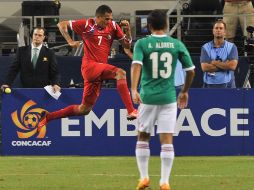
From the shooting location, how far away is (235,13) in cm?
2091

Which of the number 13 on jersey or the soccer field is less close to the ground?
the number 13 on jersey

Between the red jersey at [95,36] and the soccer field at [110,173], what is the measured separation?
1712 mm

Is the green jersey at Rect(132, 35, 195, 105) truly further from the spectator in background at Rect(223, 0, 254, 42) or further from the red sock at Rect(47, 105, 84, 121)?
the spectator in background at Rect(223, 0, 254, 42)

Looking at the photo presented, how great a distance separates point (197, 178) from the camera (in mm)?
12555

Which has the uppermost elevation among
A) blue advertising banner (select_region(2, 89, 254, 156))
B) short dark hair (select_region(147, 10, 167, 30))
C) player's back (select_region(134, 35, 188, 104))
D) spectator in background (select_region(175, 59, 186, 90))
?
short dark hair (select_region(147, 10, 167, 30))

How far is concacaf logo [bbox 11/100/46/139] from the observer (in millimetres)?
16266

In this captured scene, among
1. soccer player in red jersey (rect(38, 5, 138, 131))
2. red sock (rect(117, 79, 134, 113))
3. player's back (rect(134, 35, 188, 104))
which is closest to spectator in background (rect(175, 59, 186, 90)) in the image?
soccer player in red jersey (rect(38, 5, 138, 131))

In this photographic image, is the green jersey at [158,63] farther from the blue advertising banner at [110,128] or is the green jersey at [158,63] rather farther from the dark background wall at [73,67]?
the dark background wall at [73,67]

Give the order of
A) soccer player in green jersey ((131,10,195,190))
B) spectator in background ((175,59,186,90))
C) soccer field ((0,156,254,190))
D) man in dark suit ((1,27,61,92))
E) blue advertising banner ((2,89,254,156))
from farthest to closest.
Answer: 1. spectator in background ((175,59,186,90))
2. man in dark suit ((1,27,61,92))
3. blue advertising banner ((2,89,254,156))
4. soccer field ((0,156,254,190))
5. soccer player in green jersey ((131,10,195,190))

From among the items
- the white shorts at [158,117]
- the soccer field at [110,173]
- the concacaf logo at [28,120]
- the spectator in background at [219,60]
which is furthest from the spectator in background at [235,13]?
the white shorts at [158,117]

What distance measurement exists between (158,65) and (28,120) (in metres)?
5.65

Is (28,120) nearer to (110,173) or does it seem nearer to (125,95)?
(125,95)

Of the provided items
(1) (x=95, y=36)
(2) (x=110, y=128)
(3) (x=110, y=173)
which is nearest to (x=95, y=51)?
(1) (x=95, y=36)

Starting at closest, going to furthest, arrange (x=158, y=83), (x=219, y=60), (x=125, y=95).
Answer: (x=158, y=83)
(x=125, y=95)
(x=219, y=60)
